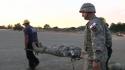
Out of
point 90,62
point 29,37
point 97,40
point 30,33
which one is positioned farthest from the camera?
point 29,37

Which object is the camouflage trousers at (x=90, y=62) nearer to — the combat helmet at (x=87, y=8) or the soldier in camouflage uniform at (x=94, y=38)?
the soldier in camouflage uniform at (x=94, y=38)

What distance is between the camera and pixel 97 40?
24.0 feet

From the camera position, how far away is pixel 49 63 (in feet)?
63.0

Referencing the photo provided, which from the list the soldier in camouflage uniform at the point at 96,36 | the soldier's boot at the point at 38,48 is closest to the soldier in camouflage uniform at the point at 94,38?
the soldier in camouflage uniform at the point at 96,36

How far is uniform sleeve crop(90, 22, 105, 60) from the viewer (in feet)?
23.9

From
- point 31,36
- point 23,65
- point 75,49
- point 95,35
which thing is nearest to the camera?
point 95,35

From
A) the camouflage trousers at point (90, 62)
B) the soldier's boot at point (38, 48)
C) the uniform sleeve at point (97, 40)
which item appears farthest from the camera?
the soldier's boot at point (38, 48)

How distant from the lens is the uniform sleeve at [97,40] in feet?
23.9

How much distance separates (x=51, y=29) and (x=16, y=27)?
13.5 m

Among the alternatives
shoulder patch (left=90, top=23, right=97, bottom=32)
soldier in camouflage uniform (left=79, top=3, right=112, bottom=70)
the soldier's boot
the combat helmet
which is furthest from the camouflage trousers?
the soldier's boot

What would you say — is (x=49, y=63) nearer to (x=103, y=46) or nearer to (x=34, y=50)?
(x=34, y=50)

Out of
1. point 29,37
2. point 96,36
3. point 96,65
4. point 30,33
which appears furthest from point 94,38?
point 29,37

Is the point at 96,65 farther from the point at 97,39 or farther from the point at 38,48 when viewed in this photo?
the point at 38,48

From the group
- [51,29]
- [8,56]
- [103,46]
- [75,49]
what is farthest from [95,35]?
[51,29]
